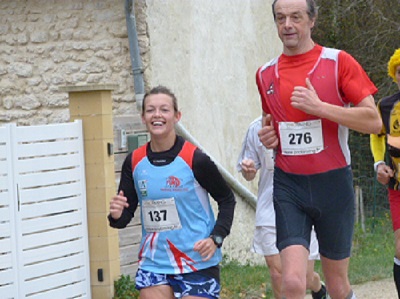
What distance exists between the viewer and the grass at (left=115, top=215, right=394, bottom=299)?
10180 mm

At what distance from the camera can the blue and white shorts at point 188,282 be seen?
6.10 metres

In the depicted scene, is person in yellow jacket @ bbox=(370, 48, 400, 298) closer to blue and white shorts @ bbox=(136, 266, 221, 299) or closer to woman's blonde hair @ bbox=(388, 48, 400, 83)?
woman's blonde hair @ bbox=(388, 48, 400, 83)

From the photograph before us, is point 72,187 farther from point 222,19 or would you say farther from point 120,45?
point 222,19

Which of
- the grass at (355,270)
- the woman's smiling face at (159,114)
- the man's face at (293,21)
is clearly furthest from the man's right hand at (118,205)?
the grass at (355,270)

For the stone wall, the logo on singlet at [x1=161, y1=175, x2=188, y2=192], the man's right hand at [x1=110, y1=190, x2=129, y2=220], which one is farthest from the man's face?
the stone wall

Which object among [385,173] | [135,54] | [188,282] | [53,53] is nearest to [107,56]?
[135,54]

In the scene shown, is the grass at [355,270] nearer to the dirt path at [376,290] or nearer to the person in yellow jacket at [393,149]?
the dirt path at [376,290]

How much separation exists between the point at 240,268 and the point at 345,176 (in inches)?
230

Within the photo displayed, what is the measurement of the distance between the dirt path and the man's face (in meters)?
4.41

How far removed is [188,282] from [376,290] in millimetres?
4785

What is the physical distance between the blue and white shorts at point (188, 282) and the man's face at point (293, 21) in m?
1.49

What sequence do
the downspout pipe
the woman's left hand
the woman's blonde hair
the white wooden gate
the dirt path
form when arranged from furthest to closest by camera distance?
the downspout pipe, the dirt path, the white wooden gate, the woman's blonde hair, the woman's left hand

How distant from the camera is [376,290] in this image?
34.3 feet

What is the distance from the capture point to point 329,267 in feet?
21.5
